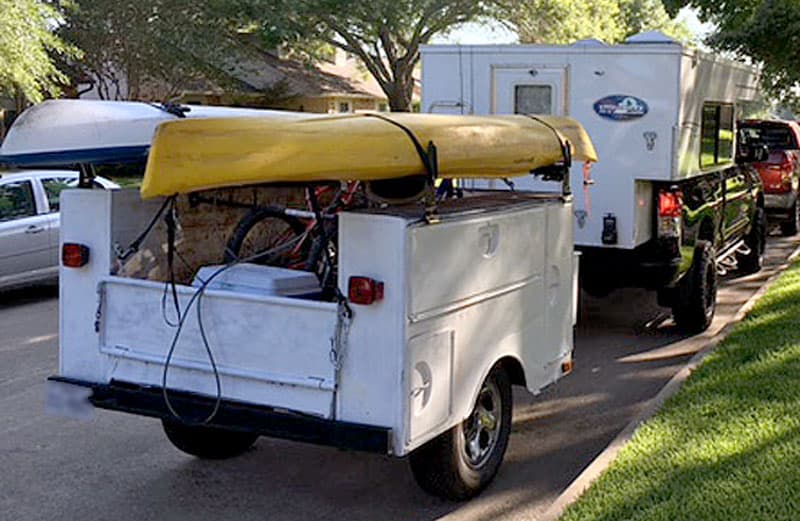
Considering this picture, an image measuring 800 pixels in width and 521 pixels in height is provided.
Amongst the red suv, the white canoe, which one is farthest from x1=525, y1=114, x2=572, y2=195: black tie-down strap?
the red suv

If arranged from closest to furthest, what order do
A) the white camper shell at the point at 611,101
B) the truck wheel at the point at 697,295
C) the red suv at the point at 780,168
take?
1. the white camper shell at the point at 611,101
2. the truck wheel at the point at 697,295
3. the red suv at the point at 780,168

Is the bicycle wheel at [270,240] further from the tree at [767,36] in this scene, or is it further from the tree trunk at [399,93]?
the tree trunk at [399,93]

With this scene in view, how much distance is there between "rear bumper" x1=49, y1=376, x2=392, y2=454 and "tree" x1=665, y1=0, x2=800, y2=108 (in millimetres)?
13300

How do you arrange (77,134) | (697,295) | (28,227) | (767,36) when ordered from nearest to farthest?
(77,134), (697,295), (28,227), (767,36)

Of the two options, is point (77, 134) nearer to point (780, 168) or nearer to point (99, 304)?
point (99, 304)

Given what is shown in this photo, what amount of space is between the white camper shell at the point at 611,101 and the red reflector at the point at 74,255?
193 inches

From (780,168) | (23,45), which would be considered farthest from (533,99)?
(23,45)

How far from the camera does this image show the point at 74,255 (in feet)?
18.1

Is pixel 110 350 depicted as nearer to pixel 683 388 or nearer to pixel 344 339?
pixel 344 339

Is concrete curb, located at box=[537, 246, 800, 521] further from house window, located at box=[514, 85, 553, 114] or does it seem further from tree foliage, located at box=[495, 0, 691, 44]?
tree foliage, located at box=[495, 0, 691, 44]

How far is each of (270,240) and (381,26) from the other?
1120 inches

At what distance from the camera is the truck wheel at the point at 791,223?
713 inches

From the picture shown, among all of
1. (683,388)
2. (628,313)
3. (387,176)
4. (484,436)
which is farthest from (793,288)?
(387,176)

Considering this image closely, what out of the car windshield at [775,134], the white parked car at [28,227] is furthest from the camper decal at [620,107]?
the car windshield at [775,134]
